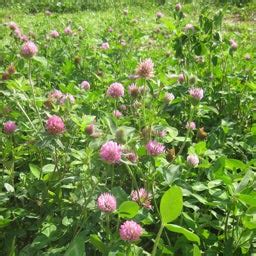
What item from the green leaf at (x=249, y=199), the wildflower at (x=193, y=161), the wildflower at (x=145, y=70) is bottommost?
the wildflower at (x=193, y=161)

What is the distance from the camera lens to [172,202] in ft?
3.42

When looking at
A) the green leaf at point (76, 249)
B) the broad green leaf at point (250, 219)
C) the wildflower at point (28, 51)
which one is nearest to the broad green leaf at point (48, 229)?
the green leaf at point (76, 249)

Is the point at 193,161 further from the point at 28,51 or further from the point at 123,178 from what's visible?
the point at 28,51

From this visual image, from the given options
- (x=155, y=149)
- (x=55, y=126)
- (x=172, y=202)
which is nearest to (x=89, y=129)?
(x=55, y=126)

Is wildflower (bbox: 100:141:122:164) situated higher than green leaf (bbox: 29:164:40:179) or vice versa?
wildflower (bbox: 100:141:122:164)

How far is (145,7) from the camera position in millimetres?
8422

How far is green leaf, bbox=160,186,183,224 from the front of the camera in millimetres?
1036

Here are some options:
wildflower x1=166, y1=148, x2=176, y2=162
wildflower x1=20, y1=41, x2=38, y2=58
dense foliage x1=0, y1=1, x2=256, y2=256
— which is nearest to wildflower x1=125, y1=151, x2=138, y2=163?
dense foliage x1=0, y1=1, x2=256, y2=256

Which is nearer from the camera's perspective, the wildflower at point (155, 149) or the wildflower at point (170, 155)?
the wildflower at point (155, 149)

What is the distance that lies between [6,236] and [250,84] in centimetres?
154

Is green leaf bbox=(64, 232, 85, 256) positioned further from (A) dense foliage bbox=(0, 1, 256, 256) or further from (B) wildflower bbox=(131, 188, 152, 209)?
(B) wildflower bbox=(131, 188, 152, 209)

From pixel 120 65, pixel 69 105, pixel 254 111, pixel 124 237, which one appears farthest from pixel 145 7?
pixel 124 237

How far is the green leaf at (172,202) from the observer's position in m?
1.04

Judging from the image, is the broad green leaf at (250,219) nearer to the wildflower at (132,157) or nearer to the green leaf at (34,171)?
the wildflower at (132,157)
